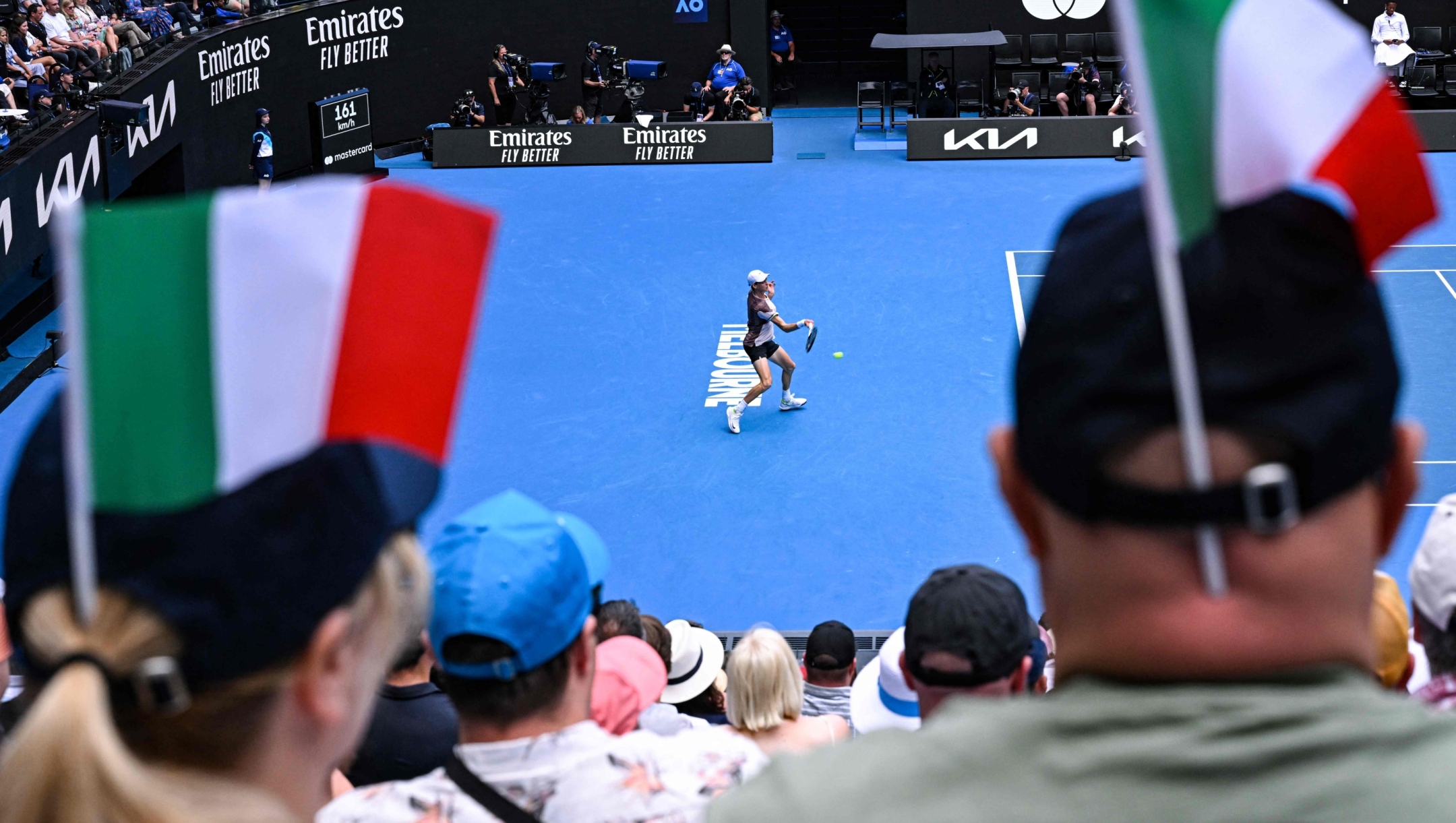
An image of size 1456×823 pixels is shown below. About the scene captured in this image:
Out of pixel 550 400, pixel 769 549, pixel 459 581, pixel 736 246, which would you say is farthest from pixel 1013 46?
pixel 459 581

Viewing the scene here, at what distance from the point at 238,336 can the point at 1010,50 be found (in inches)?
1127

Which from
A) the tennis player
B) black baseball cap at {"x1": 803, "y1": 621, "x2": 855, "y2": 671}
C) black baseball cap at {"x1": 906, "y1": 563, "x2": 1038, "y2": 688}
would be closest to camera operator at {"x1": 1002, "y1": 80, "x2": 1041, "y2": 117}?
the tennis player

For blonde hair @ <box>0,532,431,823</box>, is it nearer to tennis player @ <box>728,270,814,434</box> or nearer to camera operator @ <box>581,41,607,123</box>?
tennis player @ <box>728,270,814,434</box>

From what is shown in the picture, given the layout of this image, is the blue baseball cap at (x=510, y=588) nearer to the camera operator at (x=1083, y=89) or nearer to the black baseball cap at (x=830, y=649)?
the black baseball cap at (x=830, y=649)

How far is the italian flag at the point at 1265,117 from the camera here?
147cm

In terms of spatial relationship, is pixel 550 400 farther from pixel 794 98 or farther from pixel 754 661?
pixel 794 98

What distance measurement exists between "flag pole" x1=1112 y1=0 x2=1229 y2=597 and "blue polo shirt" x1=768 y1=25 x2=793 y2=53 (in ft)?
94.5

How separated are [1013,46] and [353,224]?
2848 cm

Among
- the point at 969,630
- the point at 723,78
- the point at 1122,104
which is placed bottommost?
the point at 1122,104

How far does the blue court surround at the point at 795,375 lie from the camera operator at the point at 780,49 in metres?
5.64

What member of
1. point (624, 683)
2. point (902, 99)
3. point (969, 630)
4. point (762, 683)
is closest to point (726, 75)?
point (902, 99)

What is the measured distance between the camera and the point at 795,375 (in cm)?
1616

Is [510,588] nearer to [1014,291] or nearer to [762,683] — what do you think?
[762,683]

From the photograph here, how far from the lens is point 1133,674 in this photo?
133 cm
